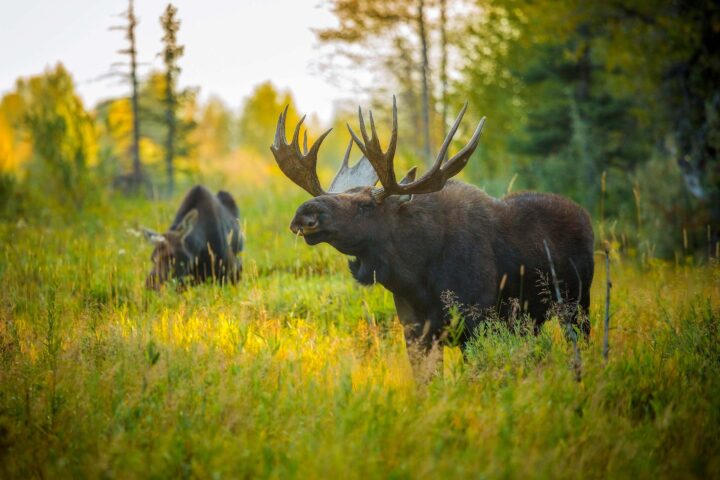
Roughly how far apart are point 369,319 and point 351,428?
7.91 ft

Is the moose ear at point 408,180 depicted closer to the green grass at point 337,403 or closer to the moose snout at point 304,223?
the moose snout at point 304,223

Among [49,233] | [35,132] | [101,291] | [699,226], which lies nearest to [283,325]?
[101,291]

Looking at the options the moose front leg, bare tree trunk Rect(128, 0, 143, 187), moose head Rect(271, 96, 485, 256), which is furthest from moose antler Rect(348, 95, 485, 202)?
bare tree trunk Rect(128, 0, 143, 187)

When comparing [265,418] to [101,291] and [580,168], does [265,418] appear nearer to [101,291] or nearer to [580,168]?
[101,291]

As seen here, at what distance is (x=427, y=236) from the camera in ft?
16.4

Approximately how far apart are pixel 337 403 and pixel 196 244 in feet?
17.7

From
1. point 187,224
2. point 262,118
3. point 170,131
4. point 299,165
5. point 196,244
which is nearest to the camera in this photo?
point 299,165

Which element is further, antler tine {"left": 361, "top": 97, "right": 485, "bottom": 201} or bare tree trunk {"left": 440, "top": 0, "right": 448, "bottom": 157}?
bare tree trunk {"left": 440, "top": 0, "right": 448, "bottom": 157}

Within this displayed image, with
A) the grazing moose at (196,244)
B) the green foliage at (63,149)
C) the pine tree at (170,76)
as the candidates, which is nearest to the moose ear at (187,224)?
the grazing moose at (196,244)

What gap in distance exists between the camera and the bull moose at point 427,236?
479 centimetres

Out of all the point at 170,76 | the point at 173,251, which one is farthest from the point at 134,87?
the point at 173,251

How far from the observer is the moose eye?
4883 millimetres

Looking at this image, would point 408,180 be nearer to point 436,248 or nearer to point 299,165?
point 436,248

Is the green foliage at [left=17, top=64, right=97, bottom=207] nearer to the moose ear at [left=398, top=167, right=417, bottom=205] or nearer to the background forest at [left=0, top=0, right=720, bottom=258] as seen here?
the background forest at [left=0, top=0, right=720, bottom=258]
